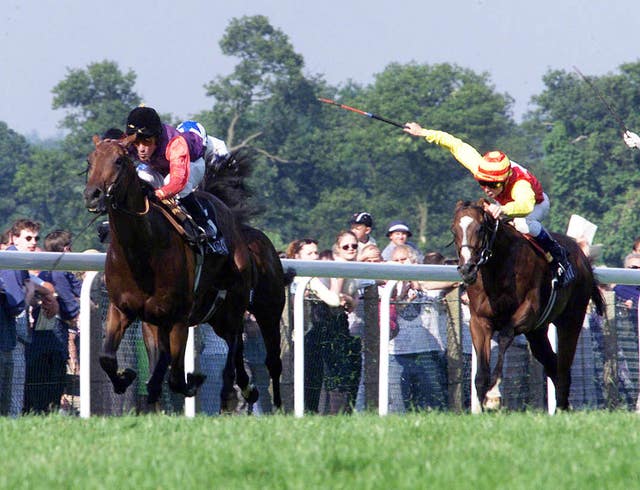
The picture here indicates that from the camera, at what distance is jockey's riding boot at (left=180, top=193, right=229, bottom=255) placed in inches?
365

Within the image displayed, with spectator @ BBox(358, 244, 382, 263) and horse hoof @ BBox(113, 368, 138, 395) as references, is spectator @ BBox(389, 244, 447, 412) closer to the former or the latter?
spectator @ BBox(358, 244, 382, 263)

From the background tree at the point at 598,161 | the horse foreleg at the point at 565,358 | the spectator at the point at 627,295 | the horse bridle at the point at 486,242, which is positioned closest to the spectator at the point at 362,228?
the spectator at the point at 627,295

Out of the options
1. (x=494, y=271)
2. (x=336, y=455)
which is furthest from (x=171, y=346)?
(x=336, y=455)

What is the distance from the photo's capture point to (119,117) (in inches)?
3937

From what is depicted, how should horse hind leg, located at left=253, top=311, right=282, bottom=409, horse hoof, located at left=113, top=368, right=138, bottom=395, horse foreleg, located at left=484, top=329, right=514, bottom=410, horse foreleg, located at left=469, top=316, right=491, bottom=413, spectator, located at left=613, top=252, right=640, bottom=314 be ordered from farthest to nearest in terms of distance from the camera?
spectator, located at left=613, top=252, right=640, bottom=314 < horse hind leg, located at left=253, top=311, right=282, bottom=409 < horse foreleg, located at left=469, top=316, right=491, bottom=413 < horse foreleg, located at left=484, top=329, right=514, bottom=410 < horse hoof, located at left=113, top=368, right=138, bottom=395

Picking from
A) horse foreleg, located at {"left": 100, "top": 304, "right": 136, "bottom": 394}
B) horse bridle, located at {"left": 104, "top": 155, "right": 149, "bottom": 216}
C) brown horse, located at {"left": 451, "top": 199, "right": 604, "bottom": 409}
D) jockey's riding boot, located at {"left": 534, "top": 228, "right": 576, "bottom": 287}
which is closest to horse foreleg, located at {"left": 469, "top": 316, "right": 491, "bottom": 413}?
brown horse, located at {"left": 451, "top": 199, "right": 604, "bottom": 409}

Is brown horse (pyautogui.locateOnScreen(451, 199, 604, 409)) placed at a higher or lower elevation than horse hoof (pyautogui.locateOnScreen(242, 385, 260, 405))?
higher

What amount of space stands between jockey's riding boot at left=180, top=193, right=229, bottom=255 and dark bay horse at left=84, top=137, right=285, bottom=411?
80 millimetres

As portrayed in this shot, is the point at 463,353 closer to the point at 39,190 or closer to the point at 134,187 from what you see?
the point at 134,187

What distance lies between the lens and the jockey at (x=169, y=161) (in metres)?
8.98

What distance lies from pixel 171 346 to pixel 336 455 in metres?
3.18

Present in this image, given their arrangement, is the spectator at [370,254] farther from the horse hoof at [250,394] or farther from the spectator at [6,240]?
the spectator at [6,240]

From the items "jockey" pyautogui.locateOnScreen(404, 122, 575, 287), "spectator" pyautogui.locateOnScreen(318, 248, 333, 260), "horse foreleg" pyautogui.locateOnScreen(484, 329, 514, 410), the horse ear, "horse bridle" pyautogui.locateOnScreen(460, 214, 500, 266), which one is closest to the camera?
the horse ear

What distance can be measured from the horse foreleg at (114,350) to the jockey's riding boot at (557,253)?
3303 millimetres
